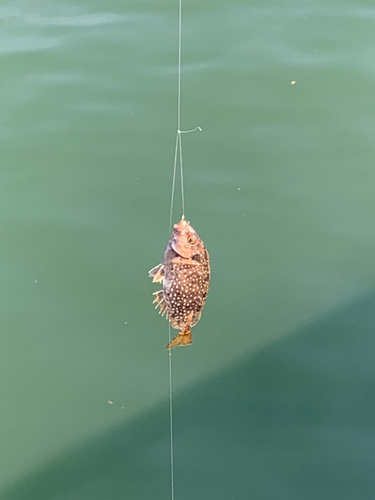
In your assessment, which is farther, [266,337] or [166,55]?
[166,55]

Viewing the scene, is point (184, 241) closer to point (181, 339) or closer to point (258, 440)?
point (181, 339)

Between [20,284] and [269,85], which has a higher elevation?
[269,85]

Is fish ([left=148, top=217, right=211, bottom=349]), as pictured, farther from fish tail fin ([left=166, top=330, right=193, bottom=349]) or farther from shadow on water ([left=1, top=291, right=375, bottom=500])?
shadow on water ([left=1, top=291, right=375, bottom=500])

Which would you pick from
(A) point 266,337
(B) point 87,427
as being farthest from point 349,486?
(B) point 87,427

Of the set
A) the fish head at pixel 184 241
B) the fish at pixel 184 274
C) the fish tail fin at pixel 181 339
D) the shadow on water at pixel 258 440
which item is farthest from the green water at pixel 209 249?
the fish head at pixel 184 241

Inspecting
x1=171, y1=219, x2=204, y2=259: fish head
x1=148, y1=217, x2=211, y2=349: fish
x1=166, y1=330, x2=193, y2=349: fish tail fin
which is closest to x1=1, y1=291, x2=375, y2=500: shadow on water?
x1=166, y1=330, x2=193, y2=349: fish tail fin

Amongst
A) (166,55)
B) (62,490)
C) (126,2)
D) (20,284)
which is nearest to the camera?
(62,490)

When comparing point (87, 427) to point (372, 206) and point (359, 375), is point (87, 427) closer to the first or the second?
point (359, 375)

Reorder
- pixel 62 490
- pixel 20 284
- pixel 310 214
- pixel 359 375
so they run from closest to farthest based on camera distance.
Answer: pixel 62 490 < pixel 359 375 < pixel 20 284 < pixel 310 214
